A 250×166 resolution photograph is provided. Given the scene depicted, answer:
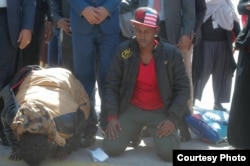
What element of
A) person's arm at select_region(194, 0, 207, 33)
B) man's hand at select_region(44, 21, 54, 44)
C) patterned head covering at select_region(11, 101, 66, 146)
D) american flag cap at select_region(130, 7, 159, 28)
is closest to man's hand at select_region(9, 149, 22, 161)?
patterned head covering at select_region(11, 101, 66, 146)

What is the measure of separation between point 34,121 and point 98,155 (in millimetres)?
777

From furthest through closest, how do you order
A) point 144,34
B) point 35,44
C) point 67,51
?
point 67,51
point 35,44
point 144,34

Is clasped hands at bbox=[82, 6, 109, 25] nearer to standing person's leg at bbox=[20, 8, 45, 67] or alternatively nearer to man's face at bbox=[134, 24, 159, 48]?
man's face at bbox=[134, 24, 159, 48]

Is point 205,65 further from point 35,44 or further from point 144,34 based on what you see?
point 35,44

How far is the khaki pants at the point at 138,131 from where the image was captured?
4.75m

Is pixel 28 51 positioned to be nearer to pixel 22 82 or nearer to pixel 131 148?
pixel 22 82

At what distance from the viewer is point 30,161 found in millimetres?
4344

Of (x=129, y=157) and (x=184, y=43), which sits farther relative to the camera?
(x=184, y=43)

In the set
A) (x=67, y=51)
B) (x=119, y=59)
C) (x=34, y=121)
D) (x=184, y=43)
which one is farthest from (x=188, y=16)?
(x=34, y=121)

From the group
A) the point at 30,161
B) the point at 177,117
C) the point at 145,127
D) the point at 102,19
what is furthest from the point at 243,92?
the point at 30,161

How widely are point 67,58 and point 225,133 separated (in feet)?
5.94

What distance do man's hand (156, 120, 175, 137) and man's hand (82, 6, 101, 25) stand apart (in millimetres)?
1122

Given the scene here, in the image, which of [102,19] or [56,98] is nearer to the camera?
[56,98]

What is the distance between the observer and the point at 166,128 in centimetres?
477
